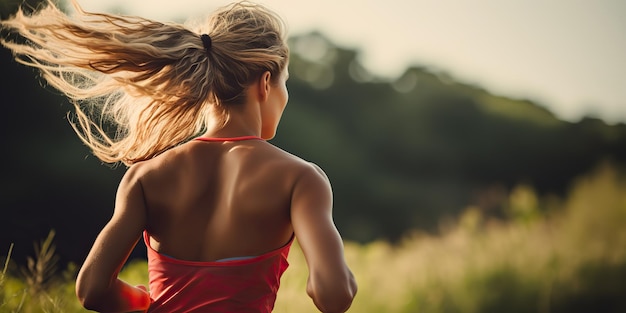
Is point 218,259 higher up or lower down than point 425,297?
higher up

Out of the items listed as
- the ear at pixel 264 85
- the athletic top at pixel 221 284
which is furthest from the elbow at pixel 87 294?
the ear at pixel 264 85

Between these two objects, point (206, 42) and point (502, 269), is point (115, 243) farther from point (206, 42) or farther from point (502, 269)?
point (502, 269)

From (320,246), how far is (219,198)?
0.32m

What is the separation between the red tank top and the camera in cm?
178

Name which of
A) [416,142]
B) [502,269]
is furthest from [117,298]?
[416,142]

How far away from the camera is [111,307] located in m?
1.92

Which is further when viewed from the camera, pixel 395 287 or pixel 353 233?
pixel 353 233

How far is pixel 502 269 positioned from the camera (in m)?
6.83

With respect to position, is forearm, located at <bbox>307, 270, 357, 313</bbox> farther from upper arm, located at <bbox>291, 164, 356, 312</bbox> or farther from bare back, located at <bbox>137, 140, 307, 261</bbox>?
bare back, located at <bbox>137, 140, 307, 261</bbox>

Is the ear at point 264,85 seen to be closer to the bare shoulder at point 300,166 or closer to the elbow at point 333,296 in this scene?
the bare shoulder at point 300,166

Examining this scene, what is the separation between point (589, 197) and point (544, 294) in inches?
99.4

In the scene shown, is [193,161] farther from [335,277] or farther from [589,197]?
[589,197]

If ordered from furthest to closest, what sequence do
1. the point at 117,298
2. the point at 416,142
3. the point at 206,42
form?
the point at 416,142
the point at 206,42
the point at 117,298

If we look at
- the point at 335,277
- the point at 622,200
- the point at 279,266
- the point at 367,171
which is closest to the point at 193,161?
the point at 279,266
